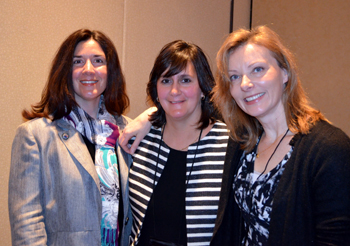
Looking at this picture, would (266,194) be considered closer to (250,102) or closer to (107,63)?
(250,102)

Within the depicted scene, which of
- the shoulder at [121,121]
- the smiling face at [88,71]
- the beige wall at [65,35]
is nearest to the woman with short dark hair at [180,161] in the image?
the shoulder at [121,121]

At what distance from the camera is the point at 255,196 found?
1381 millimetres

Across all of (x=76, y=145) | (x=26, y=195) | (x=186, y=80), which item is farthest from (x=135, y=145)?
(x=26, y=195)

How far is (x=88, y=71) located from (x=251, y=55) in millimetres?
928

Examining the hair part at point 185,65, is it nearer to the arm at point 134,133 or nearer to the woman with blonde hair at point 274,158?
the woman with blonde hair at point 274,158

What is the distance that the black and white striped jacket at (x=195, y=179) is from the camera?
162 centimetres

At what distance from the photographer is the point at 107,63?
1.96 meters

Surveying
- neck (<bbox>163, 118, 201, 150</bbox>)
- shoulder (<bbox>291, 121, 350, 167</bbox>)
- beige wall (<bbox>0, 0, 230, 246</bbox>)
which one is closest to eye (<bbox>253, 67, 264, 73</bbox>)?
shoulder (<bbox>291, 121, 350, 167</bbox>)

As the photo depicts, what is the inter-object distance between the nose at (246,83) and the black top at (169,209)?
56 centimetres

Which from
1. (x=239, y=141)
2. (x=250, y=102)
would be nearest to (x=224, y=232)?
(x=239, y=141)

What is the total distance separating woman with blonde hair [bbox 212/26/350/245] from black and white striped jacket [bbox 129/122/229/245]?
0.09 meters

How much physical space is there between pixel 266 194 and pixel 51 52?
71.0 inches

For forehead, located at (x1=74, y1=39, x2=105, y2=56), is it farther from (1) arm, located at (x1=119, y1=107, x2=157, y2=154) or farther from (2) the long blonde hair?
(2) the long blonde hair

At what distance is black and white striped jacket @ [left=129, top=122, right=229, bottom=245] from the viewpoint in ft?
5.30
